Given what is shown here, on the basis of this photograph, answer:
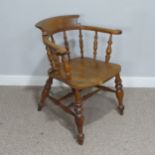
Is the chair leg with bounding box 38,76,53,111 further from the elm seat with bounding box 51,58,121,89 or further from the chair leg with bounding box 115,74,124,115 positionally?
the chair leg with bounding box 115,74,124,115

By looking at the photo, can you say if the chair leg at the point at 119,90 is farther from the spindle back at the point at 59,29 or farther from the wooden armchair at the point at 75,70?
the spindle back at the point at 59,29

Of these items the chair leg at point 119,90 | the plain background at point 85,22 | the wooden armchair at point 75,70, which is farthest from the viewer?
the plain background at point 85,22

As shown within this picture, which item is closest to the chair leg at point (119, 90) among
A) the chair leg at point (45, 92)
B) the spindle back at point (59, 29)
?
the spindle back at point (59, 29)

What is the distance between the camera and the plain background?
7.22 ft

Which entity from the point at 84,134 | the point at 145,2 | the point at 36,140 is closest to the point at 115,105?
the point at 84,134

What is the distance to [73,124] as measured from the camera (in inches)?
78.2

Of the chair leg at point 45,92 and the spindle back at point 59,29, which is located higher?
the spindle back at point 59,29

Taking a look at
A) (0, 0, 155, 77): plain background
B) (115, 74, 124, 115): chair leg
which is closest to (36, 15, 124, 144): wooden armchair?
(115, 74, 124, 115): chair leg

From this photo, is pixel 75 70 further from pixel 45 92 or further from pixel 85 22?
pixel 85 22

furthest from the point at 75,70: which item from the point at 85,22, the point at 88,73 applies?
the point at 85,22

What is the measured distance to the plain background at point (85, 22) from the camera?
2.20 m

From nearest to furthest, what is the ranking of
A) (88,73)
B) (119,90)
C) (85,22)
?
(88,73)
(119,90)
(85,22)

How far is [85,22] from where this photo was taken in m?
2.25

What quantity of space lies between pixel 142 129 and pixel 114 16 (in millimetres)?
942
